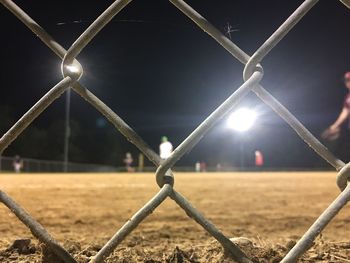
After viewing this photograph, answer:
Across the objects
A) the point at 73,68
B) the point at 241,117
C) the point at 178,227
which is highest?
the point at 241,117

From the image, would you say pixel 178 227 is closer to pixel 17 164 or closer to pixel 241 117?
pixel 241 117

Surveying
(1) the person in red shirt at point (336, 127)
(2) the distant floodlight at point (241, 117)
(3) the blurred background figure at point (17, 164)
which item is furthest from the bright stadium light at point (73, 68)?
(3) the blurred background figure at point (17, 164)

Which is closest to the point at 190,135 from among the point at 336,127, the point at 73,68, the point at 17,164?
the point at 73,68

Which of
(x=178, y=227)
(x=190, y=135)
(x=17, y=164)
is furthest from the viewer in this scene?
(x=17, y=164)

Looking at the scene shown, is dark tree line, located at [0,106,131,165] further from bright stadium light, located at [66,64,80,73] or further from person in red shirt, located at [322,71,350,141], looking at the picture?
bright stadium light, located at [66,64,80,73]

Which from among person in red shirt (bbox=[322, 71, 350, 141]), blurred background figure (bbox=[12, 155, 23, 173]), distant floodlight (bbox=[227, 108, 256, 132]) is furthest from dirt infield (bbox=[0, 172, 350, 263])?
blurred background figure (bbox=[12, 155, 23, 173])

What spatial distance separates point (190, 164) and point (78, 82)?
5870cm

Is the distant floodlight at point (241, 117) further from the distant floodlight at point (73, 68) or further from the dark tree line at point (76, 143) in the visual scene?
the dark tree line at point (76, 143)

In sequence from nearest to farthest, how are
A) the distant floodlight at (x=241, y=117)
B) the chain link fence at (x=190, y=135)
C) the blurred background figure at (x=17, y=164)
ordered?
the chain link fence at (x=190, y=135) < the distant floodlight at (x=241, y=117) < the blurred background figure at (x=17, y=164)

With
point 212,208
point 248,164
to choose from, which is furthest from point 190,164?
point 212,208

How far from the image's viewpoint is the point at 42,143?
2311 inches

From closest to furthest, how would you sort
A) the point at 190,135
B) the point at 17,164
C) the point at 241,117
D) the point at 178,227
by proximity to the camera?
1. the point at 190,135
2. the point at 178,227
3. the point at 241,117
4. the point at 17,164

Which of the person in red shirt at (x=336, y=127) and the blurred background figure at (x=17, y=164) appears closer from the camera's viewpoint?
the person in red shirt at (x=336, y=127)

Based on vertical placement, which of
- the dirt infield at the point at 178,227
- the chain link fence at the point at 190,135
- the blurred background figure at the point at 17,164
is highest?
the chain link fence at the point at 190,135
